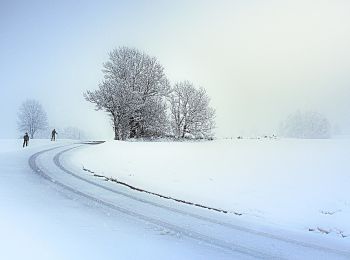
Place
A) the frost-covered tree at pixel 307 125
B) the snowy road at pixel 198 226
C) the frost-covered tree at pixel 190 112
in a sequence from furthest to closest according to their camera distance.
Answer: the frost-covered tree at pixel 307 125, the frost-covered tree at pixel 190 112, the snowy road at pixel 198 226

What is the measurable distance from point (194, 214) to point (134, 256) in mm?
5154

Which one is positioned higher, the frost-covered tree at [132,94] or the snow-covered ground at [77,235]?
the frost-covered tree at [132,94]

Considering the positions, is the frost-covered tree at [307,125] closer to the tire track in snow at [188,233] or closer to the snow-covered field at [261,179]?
the snow-covered field at [261,179]

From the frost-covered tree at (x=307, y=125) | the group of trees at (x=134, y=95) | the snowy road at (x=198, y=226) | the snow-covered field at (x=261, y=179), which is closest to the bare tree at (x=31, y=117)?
the group of trees at (x=134, y=95)

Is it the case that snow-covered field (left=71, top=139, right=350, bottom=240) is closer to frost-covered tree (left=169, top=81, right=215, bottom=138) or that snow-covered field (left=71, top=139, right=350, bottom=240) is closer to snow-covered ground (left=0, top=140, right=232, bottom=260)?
snow-covered ground (left=0, top=140, right=232, bottom=260)

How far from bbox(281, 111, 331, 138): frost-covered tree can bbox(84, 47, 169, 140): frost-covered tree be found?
56835mm

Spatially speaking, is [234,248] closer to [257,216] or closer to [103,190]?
[257,216]

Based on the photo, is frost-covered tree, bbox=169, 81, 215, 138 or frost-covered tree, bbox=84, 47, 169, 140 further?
frost-covered tree, bbox=169, 81, 215, 138

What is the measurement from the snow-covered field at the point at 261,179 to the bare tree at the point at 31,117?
5951 cm

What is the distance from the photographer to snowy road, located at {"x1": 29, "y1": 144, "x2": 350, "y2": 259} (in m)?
9.85

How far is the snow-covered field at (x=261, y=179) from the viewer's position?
14491mm

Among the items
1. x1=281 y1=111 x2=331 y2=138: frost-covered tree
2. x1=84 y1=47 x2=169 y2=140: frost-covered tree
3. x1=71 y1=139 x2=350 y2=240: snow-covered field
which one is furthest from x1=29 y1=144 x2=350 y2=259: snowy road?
x1=281 y1=111 x2=331 y2=138: frost-covered tree

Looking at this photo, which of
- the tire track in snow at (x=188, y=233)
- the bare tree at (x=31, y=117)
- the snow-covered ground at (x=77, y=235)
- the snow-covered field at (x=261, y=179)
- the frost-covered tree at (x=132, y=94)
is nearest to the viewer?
the snow-covered ground at (x=77, y=235)

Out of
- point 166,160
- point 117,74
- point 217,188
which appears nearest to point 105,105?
point 117,74
